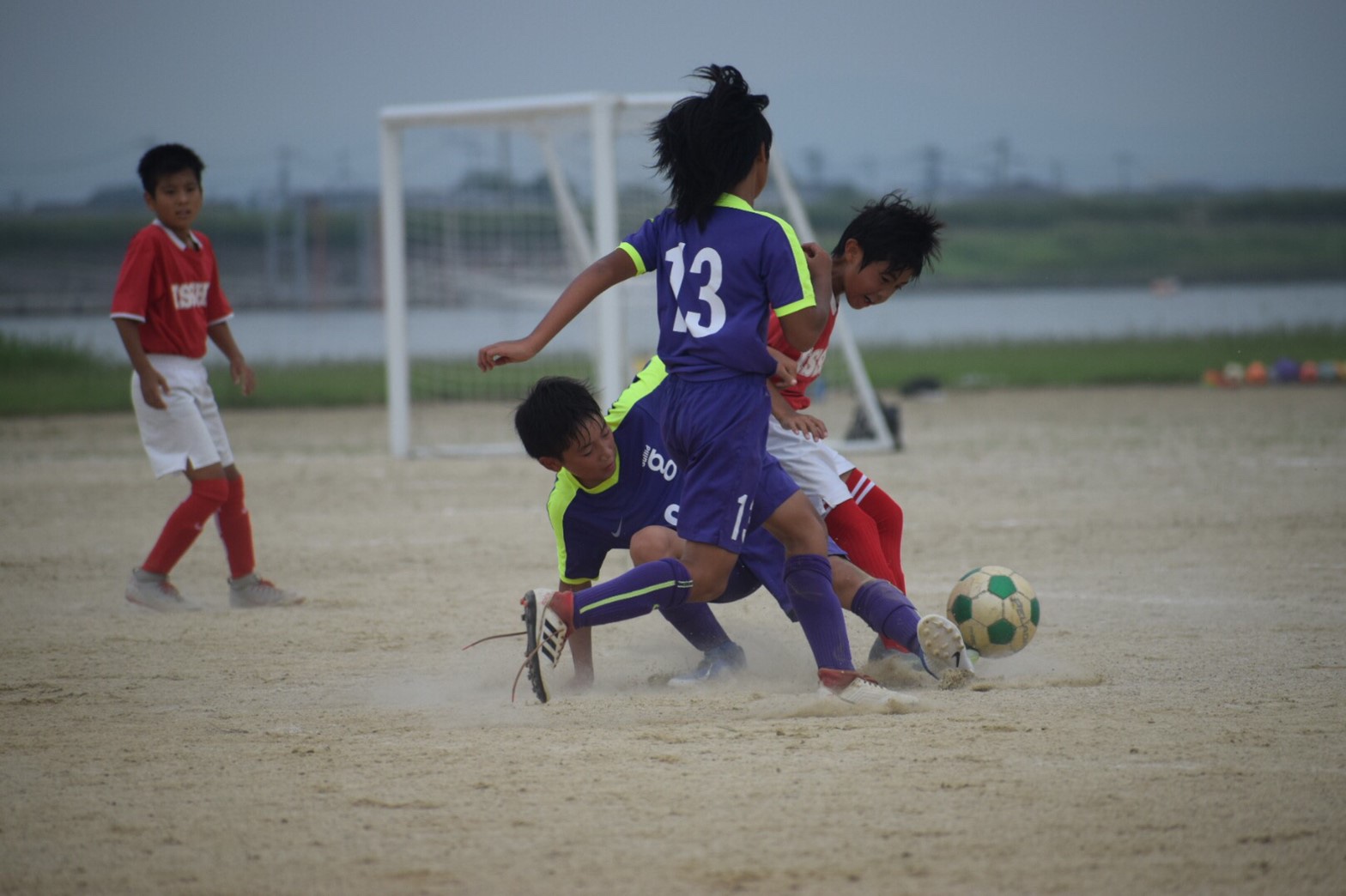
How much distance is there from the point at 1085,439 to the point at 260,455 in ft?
24.1

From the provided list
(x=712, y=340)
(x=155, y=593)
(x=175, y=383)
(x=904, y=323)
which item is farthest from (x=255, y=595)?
(x=904, y=323)

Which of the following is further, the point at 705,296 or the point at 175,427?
the point at 175,427

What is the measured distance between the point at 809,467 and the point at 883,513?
41 cm

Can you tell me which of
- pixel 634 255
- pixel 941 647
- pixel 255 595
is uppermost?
pixel 634 255

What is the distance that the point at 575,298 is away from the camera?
3850 mm

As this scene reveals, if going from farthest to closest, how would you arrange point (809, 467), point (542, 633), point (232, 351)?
point (232, 351) → point (809, 467) → point (542, 633)

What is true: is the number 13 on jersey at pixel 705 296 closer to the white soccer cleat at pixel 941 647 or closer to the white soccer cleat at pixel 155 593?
the white soccer cleat at pixel 941 647

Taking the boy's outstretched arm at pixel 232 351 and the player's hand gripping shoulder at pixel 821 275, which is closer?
the player's hand gripping shoulder at pixel 821 275

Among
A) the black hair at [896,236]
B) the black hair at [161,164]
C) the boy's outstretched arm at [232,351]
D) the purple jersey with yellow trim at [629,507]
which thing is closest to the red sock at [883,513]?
the purple jersey with yellow trim at [629,507]

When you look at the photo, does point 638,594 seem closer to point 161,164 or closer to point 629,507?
point 629,507

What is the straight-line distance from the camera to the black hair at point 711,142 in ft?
12.3

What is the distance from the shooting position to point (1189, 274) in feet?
135

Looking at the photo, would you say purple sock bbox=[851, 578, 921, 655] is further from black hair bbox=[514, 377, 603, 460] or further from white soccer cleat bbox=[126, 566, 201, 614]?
white soccer cleat bbox=[126, 566, 201, 614]

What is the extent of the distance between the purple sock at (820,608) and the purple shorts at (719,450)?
0.23 metres
